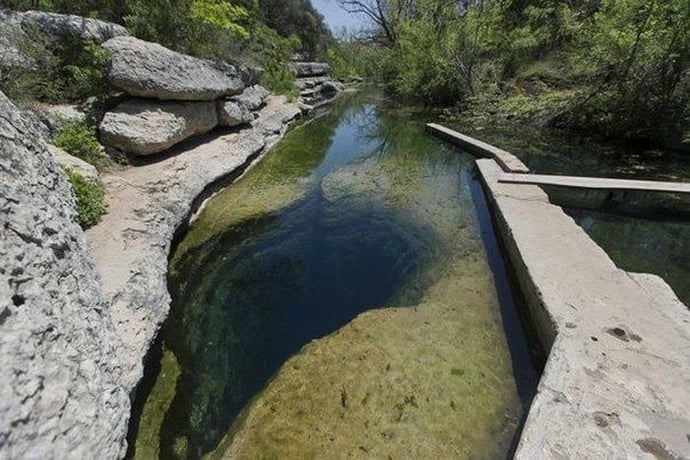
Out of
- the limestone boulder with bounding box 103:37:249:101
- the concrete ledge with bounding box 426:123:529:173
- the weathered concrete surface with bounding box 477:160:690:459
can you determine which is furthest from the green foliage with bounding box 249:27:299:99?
the weathered concrete surface with bounding box 477:160:690:459

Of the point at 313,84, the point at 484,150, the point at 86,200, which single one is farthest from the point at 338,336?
the point at 313,84

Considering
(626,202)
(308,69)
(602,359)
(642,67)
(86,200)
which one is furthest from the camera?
(308,69)

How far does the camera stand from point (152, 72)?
6152 mm

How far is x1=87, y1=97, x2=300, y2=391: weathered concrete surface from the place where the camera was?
291 centimetres

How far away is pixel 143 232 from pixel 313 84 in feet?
63.7

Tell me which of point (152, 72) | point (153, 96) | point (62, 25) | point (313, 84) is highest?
point (62, 25)

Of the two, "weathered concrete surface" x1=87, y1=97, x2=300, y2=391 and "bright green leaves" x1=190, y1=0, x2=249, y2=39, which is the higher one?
"bright green leaves" x1=190, y1=0, x2=249, y2=39

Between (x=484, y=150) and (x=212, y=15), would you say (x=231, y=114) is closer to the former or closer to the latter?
(x=212, y=15)

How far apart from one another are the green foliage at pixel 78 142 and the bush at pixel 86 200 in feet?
4.20

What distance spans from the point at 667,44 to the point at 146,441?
9.95 meters

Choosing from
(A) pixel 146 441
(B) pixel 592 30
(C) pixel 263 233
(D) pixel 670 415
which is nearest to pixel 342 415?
(A) pixel 146 441

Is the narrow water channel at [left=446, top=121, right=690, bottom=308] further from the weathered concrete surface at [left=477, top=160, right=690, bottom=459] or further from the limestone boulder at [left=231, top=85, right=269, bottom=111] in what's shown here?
the limestone boulder at [left=231, top=85, right=269, bottom=111]

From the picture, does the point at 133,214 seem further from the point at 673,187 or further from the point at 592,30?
the point at 592,30

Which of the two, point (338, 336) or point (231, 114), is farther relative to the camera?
point (231, 114)
